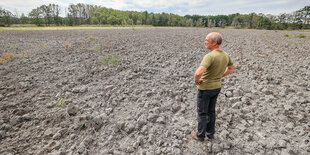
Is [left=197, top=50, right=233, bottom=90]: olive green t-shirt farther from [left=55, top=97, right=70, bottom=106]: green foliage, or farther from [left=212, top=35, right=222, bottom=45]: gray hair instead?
[left=55, top=97, right=70, bottom=106]: green foliage

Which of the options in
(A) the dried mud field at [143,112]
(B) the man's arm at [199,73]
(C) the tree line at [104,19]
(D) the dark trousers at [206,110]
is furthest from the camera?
(C) the tree line at [104,19]

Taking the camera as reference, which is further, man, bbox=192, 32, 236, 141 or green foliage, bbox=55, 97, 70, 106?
green foliage, bbox=55, 97, 70, 106

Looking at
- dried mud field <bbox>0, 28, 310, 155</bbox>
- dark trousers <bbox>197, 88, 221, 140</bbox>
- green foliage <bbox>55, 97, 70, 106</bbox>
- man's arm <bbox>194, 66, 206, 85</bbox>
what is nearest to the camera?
man's arm <bbox>194, 66, 206, 85</bbox>

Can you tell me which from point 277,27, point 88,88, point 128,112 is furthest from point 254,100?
point 277,27

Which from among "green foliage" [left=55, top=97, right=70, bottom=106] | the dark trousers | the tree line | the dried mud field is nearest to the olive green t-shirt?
the dark trousers

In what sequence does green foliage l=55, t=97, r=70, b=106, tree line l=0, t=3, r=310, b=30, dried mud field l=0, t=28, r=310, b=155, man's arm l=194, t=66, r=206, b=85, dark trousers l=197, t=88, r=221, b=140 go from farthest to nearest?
tree line l=0, t=3, r=310, b=30, green foliage l=55, t=97, r=70, b=106, dried mud field l=0, t=28, r=310, b=155, dark trousers l=197, t=88, r=221, b=140, man's arm l=194, t=66, r=206, b=85

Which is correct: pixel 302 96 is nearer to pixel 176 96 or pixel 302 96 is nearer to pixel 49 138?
pixel 176 96

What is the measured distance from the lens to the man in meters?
2.84

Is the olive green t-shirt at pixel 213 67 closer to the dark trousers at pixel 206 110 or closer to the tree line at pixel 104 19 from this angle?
the dark trousers at pixel 206 110

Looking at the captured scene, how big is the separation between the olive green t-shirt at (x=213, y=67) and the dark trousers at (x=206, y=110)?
14 centimetres

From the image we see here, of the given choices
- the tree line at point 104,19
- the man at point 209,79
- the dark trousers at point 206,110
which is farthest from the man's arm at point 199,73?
the tree line at point 104,19

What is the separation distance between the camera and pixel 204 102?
126 inches

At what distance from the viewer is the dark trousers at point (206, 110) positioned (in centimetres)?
314

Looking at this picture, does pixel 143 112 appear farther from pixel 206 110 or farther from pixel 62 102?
pixel 62 102
